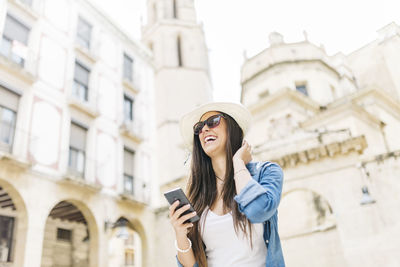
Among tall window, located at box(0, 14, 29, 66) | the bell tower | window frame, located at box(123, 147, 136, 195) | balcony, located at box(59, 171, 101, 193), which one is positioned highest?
the bell tower

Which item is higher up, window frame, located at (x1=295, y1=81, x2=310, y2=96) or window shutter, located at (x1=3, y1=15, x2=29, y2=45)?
window frame, located at (x1=295, y1=81, x2=310, y2=96)

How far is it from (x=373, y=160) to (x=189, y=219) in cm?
1108

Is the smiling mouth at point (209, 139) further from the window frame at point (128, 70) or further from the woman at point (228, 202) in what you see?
the window frame at point (128, 70)

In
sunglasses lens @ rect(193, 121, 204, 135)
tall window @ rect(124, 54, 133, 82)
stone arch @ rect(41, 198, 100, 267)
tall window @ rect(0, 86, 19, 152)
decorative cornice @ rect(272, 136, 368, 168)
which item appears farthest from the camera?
tall window @ rect(124, 54, 133, 82)

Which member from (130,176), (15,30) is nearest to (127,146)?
(130,176)

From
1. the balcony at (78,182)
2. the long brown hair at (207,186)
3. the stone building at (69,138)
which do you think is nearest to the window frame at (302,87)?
the stone building at (69,138)

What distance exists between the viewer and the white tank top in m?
1.71

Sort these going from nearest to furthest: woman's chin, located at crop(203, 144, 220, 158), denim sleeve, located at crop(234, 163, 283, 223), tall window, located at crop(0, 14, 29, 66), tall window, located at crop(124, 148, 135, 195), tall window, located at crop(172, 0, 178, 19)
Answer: denim sleeve, located at crop(234, 163, 283, 223) → woman's chin, located at crop(203, 144, 220, 158) → tall window, located at crop(0, 14, 29, 66) → tall window, located at crop(124, 148, 135, 195) → tall window, located at crop(172, 0, 178, 19)

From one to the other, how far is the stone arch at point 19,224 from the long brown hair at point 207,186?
30.3 feet

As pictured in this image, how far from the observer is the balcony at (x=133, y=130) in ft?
49.6

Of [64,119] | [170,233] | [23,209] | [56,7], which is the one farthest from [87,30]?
[170,233]

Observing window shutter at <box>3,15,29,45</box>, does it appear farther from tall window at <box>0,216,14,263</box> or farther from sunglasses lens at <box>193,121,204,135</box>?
sunglasses lens at <box>193,121,204,135</box>

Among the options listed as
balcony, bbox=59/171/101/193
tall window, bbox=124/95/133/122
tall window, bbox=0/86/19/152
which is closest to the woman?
tall window, bbox=0/86/19/152

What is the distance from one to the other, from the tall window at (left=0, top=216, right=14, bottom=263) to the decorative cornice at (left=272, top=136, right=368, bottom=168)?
31.1 feet
